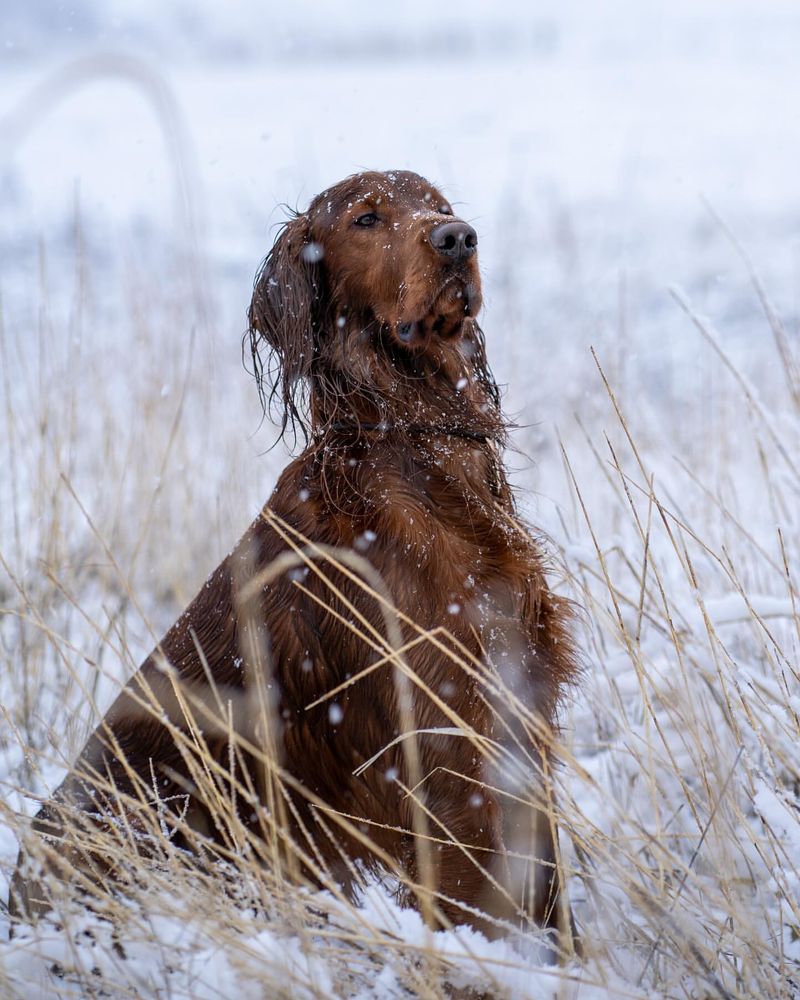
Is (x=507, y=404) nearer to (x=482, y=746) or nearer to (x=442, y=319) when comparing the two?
(x=442, y=319)

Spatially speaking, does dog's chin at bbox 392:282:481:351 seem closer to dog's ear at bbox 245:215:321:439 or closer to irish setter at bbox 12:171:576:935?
irish setter at bbox 12:171:576:935

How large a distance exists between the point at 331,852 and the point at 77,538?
8.57 feet

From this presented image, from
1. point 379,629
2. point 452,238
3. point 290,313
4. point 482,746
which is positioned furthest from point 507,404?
point 482,746

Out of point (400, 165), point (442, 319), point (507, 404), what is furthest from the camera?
point (507, 404)

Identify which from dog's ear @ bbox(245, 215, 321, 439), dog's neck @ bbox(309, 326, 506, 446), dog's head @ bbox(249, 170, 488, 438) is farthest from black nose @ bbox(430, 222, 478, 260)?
dog's ear @ bbox(245, 215, 321, 439)

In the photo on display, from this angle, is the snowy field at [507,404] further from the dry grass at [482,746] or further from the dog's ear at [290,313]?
the dog's ear at [290,313]

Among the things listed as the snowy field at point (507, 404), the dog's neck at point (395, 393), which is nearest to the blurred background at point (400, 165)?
the snowy field at point (507, 404)

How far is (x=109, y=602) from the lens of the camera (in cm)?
379

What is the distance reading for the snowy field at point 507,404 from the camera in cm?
140

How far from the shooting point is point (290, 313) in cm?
198

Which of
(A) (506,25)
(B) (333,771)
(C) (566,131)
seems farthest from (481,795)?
(A) (506,25)

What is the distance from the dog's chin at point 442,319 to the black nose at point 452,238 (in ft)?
0.20

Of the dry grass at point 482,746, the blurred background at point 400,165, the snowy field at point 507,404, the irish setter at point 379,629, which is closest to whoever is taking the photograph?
the dry grass at point 482,746

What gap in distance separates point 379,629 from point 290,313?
2.34ft
